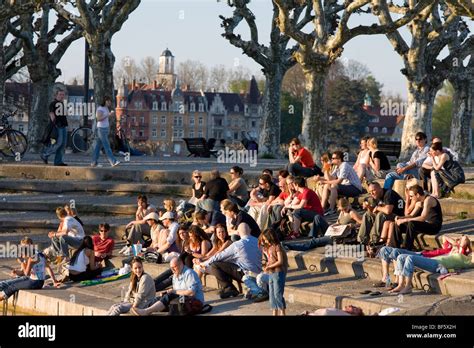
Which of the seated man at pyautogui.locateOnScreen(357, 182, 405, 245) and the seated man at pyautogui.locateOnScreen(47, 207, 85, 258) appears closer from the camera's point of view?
the seated man at pyautogui.locateOnScreen(357, 182, 405, 245)

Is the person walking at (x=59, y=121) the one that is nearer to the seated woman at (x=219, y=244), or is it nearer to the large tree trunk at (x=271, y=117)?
the seated woman at (x=219, y=244)

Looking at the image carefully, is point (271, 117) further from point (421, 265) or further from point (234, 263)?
point (421, 265)

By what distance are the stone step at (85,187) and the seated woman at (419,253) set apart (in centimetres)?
885

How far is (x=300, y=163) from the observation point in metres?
23.4

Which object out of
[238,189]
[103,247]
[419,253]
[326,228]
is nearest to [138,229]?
[103,247]

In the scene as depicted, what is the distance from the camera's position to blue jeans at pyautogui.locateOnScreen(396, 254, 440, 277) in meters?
16.3

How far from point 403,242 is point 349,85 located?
254ft

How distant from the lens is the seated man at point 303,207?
792 inches

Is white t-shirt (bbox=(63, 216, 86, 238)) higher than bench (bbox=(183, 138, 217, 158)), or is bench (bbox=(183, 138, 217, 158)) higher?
bench (bbox=(183, 138, 217, 158))

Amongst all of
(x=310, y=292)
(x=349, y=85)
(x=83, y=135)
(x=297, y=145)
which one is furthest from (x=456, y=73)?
(x=349, y=85)

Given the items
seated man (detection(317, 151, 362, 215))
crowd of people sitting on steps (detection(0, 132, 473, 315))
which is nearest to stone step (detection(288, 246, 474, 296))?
crowd of people sitting on steps (detection(0, 132, 473, 315))

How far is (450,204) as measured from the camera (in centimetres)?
2102

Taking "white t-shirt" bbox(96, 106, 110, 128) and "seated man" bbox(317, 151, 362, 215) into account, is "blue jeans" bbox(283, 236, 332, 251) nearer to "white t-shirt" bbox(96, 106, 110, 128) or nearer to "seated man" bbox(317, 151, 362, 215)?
"seated man" bbox(317, 151, 362, 215)

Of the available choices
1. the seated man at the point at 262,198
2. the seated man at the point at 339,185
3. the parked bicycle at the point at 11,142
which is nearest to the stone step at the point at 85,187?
the parked bicycle at the point at 11,142
